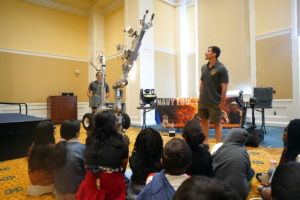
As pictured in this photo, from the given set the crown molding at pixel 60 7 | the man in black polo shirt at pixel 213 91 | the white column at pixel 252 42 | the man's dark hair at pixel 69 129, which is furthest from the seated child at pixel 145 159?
the crown molding at pixel 60 7

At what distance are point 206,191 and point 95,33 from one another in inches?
290

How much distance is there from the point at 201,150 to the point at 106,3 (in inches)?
268

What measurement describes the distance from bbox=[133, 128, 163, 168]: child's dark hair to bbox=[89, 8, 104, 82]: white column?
20.5ft

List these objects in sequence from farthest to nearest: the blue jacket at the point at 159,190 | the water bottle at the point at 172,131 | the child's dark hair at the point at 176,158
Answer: the water bottle at the point at 172,131, the child's dark hair at the point at 176,158, the blue jacket at the point at 159,190

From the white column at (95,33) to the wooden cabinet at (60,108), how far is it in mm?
1388

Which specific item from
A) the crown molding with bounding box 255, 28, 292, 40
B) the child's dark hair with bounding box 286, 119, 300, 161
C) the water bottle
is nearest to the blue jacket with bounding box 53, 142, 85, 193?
the child's dark hair with bounding box 286, 119, 300, 161

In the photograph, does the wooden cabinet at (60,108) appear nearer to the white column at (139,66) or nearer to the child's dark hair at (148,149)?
the white column at (139,66)

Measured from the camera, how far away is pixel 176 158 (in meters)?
0.89

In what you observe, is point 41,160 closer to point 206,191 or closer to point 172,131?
point 206,191

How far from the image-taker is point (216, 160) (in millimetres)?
1359

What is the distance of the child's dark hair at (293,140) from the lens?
3.83 ft

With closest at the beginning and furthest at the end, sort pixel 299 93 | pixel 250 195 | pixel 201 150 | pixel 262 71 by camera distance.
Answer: pixel 201 150
pixel 250 195
pixel 299 93
pixel 262 71

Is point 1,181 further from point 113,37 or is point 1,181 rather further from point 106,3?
point 106,3

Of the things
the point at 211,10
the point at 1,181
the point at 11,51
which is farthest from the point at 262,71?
the point at 11,51
